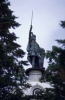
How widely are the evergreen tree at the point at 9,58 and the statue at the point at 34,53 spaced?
51.8ft

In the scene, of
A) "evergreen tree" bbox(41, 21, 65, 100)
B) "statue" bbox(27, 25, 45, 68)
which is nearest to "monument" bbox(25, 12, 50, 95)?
"statue" bbox(27, 25, 45, 68)

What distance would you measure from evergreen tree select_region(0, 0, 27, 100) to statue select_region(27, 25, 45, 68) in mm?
15794

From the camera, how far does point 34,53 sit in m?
34.5

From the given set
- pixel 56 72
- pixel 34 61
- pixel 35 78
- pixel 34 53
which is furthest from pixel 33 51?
pixel 56 72

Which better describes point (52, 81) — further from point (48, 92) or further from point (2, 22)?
point (2, 22)

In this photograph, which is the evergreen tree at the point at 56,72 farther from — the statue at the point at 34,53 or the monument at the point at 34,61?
the statue at the point at 34,53

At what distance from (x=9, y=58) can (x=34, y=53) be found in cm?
1882

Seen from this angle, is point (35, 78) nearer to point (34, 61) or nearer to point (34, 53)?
point (34, 61)

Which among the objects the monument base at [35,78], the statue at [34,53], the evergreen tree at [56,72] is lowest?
the evergreen tree at [56,72]

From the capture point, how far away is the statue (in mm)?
34250

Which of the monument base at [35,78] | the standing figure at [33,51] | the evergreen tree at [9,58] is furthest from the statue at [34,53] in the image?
the evergreen tree at [9,58]

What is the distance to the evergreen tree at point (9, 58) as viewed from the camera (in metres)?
15.5

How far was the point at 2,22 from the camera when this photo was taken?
53.3 feet

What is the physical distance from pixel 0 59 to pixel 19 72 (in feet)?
6.76
